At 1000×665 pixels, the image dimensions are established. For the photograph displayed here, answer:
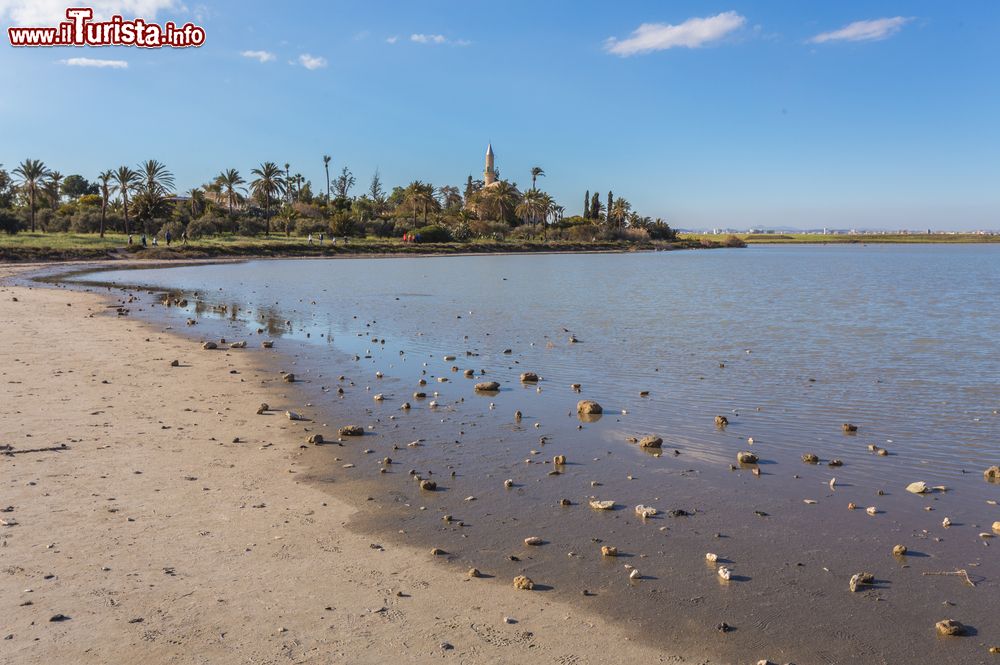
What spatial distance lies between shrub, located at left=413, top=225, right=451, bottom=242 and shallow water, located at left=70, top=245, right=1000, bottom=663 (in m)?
84.2

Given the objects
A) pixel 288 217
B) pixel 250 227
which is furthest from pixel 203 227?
pixel 288 217

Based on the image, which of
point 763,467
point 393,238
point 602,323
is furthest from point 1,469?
point 393,238

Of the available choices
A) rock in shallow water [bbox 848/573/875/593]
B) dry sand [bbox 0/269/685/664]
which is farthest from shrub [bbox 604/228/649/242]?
rock in shallow water [bbox 848/573/875/593]

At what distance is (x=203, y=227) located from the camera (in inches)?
3750

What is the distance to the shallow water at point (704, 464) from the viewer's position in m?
6.37

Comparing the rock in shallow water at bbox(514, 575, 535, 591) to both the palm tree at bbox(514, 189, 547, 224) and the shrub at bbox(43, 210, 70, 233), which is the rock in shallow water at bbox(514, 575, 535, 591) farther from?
the palm tree at bbox(514, 189, 547, 224)

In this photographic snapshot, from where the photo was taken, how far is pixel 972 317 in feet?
102

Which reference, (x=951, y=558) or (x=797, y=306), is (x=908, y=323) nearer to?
(x=797, y=306)

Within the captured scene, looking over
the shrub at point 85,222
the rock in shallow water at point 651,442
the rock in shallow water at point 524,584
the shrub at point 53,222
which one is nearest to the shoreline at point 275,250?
the shrub at point 85,222

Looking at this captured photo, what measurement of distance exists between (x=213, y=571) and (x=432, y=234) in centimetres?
10861

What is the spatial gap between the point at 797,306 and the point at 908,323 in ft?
26.4

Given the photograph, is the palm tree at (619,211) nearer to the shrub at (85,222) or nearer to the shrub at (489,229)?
the shrub at (489,229)

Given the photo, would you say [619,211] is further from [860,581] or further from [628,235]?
[860,581]

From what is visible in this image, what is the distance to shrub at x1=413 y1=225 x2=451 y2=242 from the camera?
111 metres
